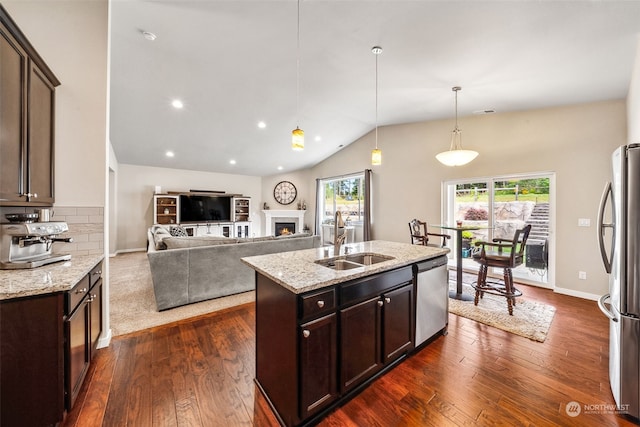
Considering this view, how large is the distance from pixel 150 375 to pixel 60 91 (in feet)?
8.08

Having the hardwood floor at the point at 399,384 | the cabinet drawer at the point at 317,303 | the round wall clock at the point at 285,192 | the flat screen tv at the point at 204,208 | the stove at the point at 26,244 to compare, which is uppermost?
the round wall clock at the point at 285,192

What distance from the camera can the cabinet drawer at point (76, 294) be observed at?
1417mm

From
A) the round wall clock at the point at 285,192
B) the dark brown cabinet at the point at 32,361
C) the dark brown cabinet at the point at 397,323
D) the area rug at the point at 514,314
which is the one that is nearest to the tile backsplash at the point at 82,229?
the dark brown cabinet at the point at 32,361

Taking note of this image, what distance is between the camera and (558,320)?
2.85 metres

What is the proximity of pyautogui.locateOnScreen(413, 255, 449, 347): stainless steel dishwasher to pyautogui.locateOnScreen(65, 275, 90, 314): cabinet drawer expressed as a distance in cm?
234

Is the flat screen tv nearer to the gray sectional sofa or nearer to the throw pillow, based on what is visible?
the throw pillow

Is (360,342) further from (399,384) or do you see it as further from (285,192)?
(285,192)

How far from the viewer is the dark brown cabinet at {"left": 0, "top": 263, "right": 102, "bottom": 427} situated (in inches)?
48.9

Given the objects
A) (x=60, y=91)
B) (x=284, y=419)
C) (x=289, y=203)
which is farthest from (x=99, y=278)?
(x=289, y=203)

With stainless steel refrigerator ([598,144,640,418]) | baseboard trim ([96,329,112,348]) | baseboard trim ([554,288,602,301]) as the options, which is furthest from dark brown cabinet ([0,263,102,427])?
baseboard trim ([554,288,602,301])

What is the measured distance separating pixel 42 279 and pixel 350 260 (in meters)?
2.06

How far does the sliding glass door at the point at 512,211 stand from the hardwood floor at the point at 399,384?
1.56 metres

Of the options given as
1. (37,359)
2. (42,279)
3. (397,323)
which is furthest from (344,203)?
(37,359)

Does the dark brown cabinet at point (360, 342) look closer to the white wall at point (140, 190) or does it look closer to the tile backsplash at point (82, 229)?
the tile backsplash at point (82, 229)
